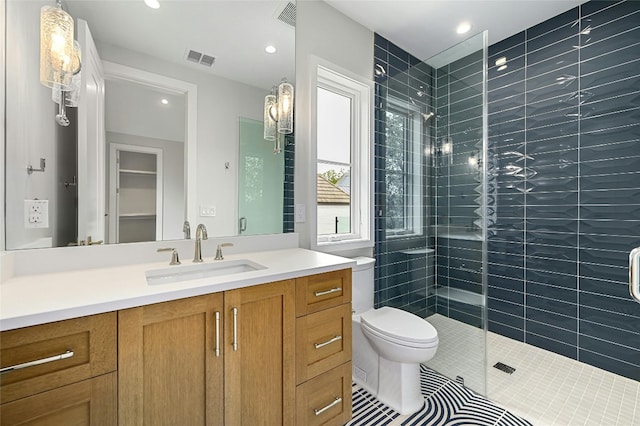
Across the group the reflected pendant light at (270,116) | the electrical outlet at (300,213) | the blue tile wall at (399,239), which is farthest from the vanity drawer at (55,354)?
the blue tile wall at (399,239)

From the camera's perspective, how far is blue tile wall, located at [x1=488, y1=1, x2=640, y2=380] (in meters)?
1.92

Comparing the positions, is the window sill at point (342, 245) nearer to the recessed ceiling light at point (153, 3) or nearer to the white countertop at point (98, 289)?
the white countertop at point (98, 289)

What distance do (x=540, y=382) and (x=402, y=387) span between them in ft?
3.42

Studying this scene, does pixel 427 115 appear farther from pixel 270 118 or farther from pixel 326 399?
pixel 326 399

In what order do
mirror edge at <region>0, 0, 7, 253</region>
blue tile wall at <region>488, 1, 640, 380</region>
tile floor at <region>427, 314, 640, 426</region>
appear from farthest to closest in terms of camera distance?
1. blue tile wall at <region>488, 1, 640, 380</region>
2. tile floor at <region>427, 314, 640, 426</region>
3. mirror edge at <region>0, 0, 7, 253</region>

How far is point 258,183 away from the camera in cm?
175

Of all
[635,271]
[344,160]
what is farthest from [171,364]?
[344,160]

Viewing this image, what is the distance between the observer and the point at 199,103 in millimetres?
1536

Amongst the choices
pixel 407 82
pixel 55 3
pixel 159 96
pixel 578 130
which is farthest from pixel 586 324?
pixel 55 3

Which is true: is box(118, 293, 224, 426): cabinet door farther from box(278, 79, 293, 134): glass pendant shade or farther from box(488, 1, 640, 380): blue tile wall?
box(488, 1, 640, 380): blue tile wall

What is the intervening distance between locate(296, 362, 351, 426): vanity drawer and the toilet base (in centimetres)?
36

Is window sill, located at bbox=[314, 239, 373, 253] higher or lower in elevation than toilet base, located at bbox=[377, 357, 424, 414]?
higher

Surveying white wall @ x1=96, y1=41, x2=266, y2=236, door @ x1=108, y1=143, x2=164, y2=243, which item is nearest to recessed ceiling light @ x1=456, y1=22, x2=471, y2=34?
white wall @ x1=96, y1=41, x2=266, y2=236

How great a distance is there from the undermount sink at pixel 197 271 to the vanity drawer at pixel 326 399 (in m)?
0.61
